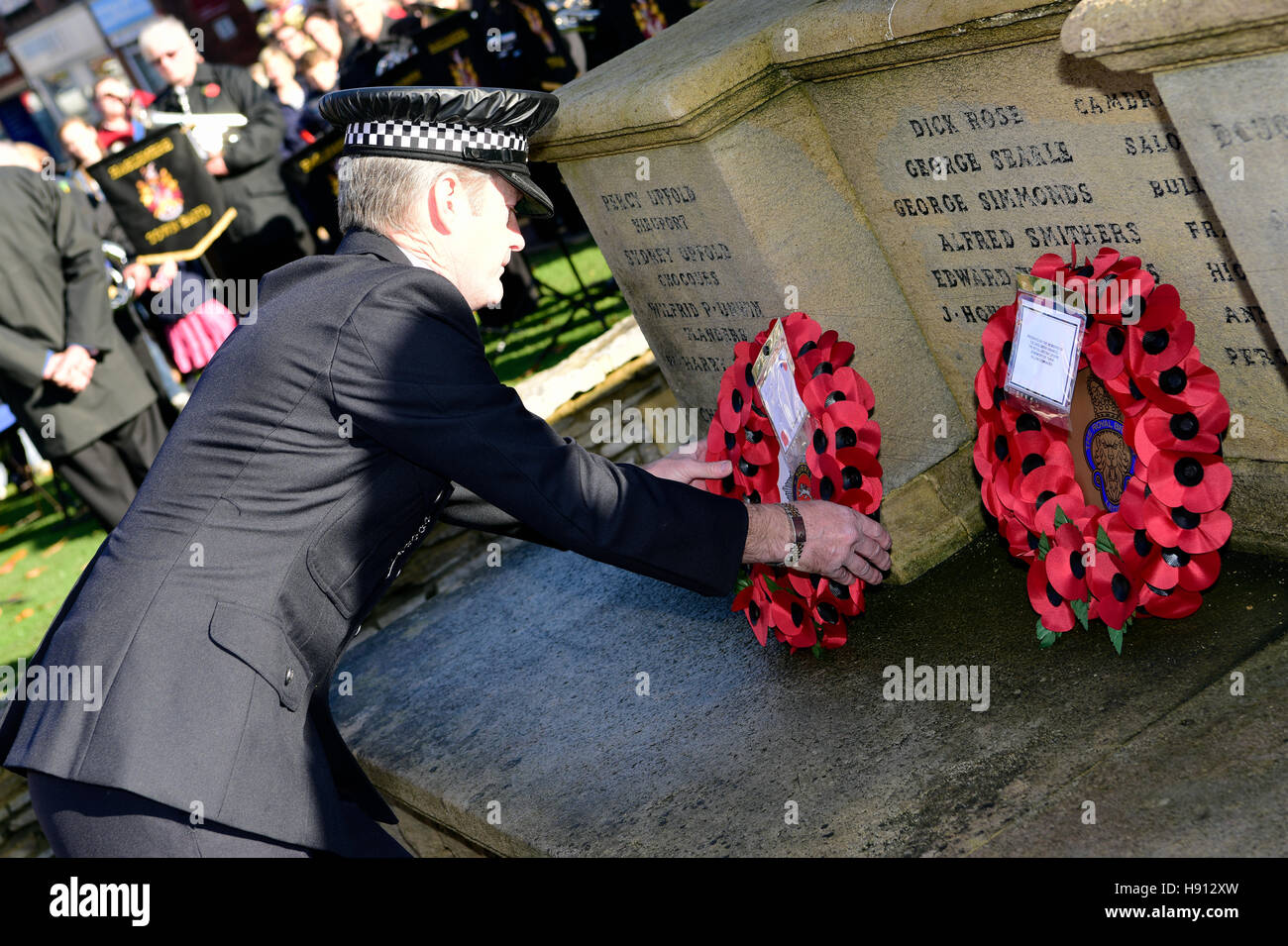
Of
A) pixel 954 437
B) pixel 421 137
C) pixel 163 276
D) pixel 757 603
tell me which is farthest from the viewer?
pixel 163 276

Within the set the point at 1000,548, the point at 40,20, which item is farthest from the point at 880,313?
the point at 40,20

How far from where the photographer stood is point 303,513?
236 centimetres

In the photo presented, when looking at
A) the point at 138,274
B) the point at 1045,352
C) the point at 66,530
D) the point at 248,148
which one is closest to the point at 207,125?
the point at 248,148

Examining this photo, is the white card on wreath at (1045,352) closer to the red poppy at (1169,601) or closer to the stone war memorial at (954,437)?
the stone war memorial at (954,437)

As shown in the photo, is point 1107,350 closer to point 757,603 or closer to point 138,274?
point 757,603

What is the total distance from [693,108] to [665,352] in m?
1.15

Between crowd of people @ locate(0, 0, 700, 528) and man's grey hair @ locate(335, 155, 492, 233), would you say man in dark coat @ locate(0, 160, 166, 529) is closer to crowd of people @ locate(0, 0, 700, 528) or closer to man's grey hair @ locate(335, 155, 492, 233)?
crowd of people @ locate(0, 0, 700, 528)

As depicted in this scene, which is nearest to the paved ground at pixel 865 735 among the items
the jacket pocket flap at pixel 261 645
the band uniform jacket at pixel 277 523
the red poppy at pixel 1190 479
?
the red poppy at pixel 1190 479

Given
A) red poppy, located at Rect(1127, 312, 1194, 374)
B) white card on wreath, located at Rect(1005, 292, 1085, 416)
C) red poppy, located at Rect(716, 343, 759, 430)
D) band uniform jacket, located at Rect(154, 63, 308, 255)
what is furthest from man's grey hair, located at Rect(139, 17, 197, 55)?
red poppy, located at Rect(1127, 312, 1194, 374)

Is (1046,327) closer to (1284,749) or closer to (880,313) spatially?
(880,313)

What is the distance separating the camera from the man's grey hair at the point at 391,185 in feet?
8.09

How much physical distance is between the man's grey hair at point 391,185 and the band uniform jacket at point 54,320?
14.0 ft

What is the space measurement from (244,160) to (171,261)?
817 mm
